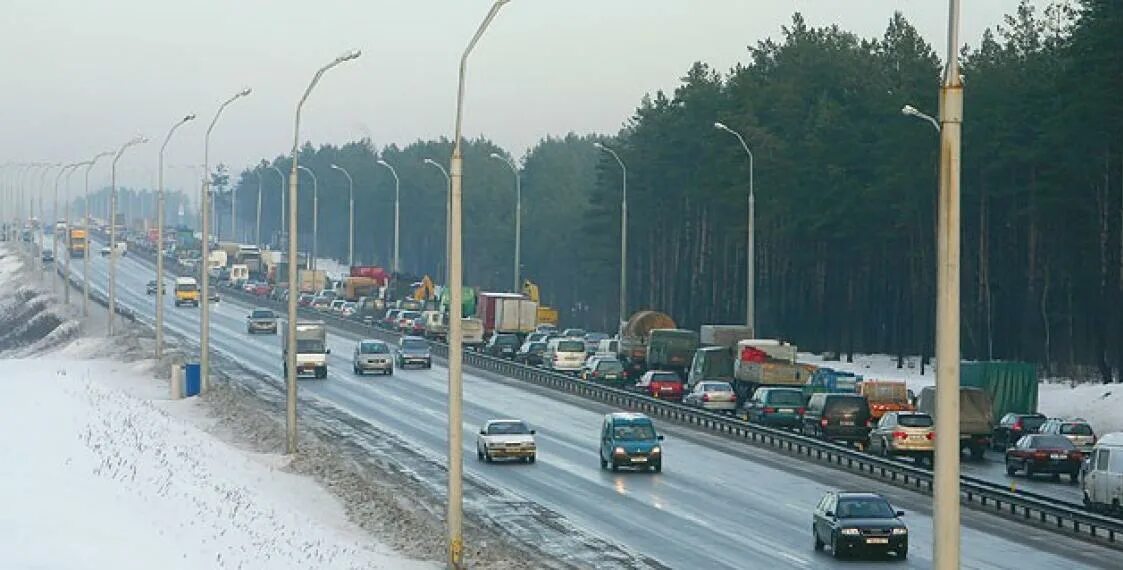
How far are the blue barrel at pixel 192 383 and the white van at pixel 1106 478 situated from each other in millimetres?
35968

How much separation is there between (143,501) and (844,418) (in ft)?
107

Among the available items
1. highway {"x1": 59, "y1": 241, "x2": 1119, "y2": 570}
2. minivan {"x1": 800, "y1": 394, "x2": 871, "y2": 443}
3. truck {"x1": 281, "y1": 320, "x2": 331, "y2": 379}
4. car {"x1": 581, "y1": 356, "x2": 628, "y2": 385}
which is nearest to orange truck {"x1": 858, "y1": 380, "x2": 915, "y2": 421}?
minivan {"x1": 800, "y1": 394, "x2": 871, "y2": 443}

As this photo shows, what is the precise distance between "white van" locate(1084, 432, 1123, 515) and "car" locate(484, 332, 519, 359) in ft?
185

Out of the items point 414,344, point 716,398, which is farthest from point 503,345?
point 716,398

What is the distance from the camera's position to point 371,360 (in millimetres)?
86500

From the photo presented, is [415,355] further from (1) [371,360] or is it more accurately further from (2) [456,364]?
(2) [456,364]

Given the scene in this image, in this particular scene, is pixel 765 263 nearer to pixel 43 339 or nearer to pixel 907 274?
Answer: pixel 907 274

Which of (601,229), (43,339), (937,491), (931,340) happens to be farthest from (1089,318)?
(937,491)

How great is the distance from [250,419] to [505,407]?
45.9 ft

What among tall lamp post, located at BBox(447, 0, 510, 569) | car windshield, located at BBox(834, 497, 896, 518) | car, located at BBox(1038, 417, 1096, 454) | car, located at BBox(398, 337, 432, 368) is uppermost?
tall lamp post, located at BBox(447, 0, 510, 569)

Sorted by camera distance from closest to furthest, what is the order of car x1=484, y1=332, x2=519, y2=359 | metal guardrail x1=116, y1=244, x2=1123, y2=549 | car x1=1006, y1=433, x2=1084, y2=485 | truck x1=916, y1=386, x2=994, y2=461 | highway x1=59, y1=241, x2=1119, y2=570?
1. highway x1=59, y1=241, x2=1119, y2=570
2. metal guardrail x1=116, y1=244, x2=1123, y2=549
3. car x1=1006, y1=433, x2=1084, y2=485
4. truck x1=916, y1=386, x2=994, y2=461
5. car x1=484, y1=332, x2=519, y2=359

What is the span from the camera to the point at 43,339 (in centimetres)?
11844

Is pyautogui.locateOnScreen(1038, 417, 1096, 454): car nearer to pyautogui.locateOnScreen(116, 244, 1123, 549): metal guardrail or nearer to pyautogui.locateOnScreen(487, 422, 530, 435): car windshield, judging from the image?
pyautogui.locateOnScreen(116, 244, 1123, 549): metal guardrail

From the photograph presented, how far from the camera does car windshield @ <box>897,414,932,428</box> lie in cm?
5141
